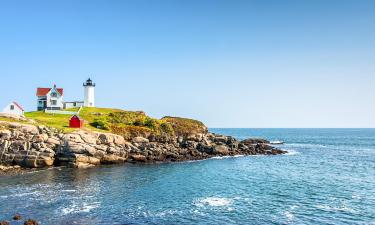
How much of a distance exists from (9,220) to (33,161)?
3618 centimetres

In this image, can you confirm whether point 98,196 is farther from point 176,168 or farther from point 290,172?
point 290,172

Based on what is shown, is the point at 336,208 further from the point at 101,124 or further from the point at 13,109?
the point at 13,109

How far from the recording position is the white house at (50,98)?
122m

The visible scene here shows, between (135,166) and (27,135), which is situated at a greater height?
(27,135)

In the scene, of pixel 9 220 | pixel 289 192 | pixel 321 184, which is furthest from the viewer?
pixel 321 184

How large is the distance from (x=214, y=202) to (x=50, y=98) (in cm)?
8920

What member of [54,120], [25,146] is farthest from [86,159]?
[54,120]

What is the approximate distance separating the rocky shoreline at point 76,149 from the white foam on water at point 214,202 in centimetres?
3537

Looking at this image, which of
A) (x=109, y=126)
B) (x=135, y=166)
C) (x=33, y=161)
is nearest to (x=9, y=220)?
(x=33, y=161)

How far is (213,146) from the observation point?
108m

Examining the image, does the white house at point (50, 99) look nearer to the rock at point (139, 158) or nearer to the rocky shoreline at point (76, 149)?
the rocky shoreline at point (76, 149)

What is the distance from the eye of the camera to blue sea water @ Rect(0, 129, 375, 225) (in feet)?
137

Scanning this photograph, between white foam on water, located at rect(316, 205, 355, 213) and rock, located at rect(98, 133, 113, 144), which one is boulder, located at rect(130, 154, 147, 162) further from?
white foam on water, located at rect(316, 205, 355, 213)

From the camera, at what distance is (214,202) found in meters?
48.8
